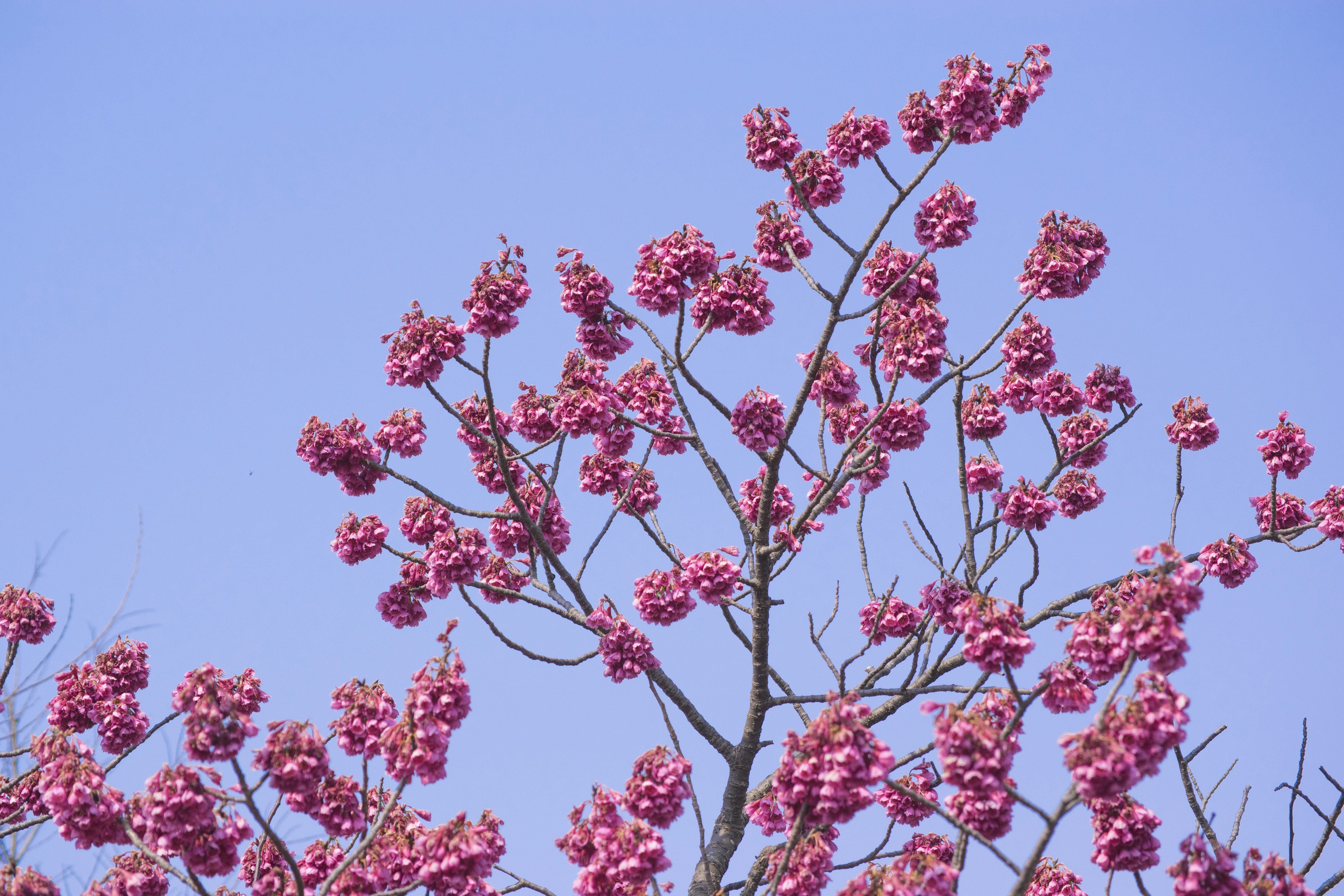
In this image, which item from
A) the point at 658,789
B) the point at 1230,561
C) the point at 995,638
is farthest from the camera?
the point at 1230,561

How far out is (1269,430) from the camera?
10.9 metres

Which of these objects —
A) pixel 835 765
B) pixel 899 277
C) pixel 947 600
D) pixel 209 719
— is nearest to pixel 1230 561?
pixel 947 600

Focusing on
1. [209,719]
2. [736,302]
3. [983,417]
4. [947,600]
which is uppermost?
[983,417]

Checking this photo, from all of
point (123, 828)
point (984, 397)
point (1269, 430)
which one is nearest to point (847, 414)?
point (984, 397)

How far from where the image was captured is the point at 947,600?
29.1 ft

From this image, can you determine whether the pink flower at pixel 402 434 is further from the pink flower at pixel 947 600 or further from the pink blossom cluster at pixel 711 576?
the pink flower at pixel 947 600

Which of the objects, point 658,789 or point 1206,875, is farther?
point 658,789

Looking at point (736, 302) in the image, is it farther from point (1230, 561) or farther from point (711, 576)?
point (1230, 561)

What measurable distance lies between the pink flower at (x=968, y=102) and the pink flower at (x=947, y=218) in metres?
0.53

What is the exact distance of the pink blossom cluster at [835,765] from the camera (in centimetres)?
538

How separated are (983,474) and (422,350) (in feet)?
16.6

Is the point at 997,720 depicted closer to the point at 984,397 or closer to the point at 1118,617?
the point at 1118,617

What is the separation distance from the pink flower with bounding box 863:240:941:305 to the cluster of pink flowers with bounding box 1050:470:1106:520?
2.70 meters

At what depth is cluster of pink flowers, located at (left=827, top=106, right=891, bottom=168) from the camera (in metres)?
8.48
